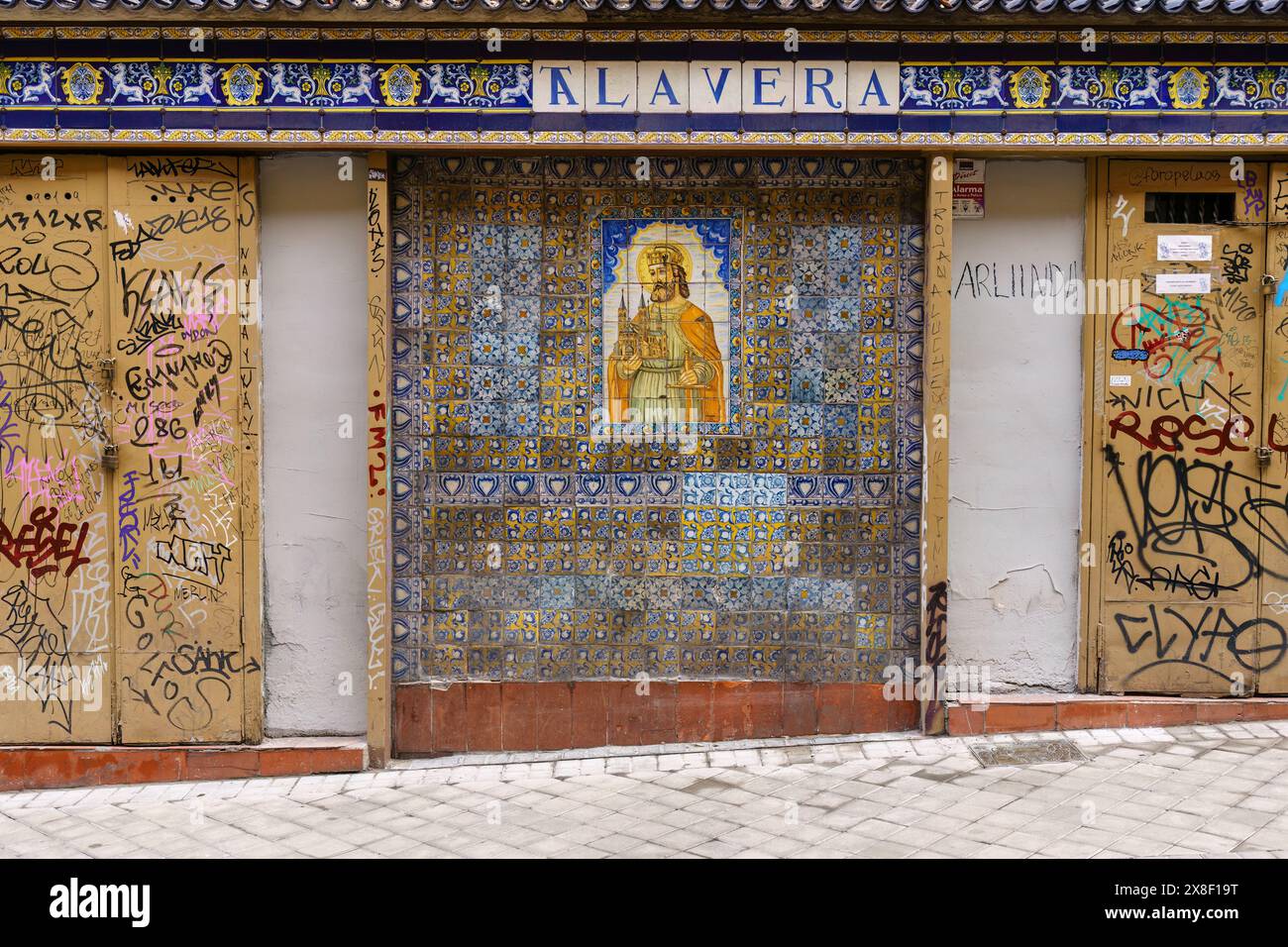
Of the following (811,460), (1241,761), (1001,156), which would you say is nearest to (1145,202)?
(1001,156)

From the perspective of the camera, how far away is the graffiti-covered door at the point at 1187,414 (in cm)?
730

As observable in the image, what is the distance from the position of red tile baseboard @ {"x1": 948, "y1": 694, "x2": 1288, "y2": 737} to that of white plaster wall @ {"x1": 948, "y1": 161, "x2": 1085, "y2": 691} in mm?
224

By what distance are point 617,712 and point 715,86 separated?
3802 millimetres

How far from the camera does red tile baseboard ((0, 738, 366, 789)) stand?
6.96 meters

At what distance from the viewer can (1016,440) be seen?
24.3ft

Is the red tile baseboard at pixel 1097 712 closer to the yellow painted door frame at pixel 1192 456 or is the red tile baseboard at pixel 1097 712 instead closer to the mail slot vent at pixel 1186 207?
the yellow painted door frame at pixel 1192 456

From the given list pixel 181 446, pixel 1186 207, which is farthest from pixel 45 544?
pixel 1186 207

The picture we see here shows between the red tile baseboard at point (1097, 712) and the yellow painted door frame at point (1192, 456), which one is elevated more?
the yellow painted door frame at point (1192, 456)

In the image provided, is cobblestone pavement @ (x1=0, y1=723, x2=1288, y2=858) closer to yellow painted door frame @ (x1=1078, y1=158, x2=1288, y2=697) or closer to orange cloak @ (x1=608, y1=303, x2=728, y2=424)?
yellow painted door frame @ (x1=1078, y1=158, x2=1288, y2=697)

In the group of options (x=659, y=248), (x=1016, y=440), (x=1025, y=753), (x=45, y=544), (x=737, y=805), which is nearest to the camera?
(x=737, y=805)

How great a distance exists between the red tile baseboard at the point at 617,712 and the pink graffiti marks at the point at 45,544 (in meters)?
2.07

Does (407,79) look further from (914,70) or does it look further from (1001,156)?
(1001,156)

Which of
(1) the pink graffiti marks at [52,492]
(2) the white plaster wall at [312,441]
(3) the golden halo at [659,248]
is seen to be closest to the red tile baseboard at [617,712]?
(2) the white plaster wall at [312,441]

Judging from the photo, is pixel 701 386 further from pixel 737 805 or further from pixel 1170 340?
pixel 1170 340
